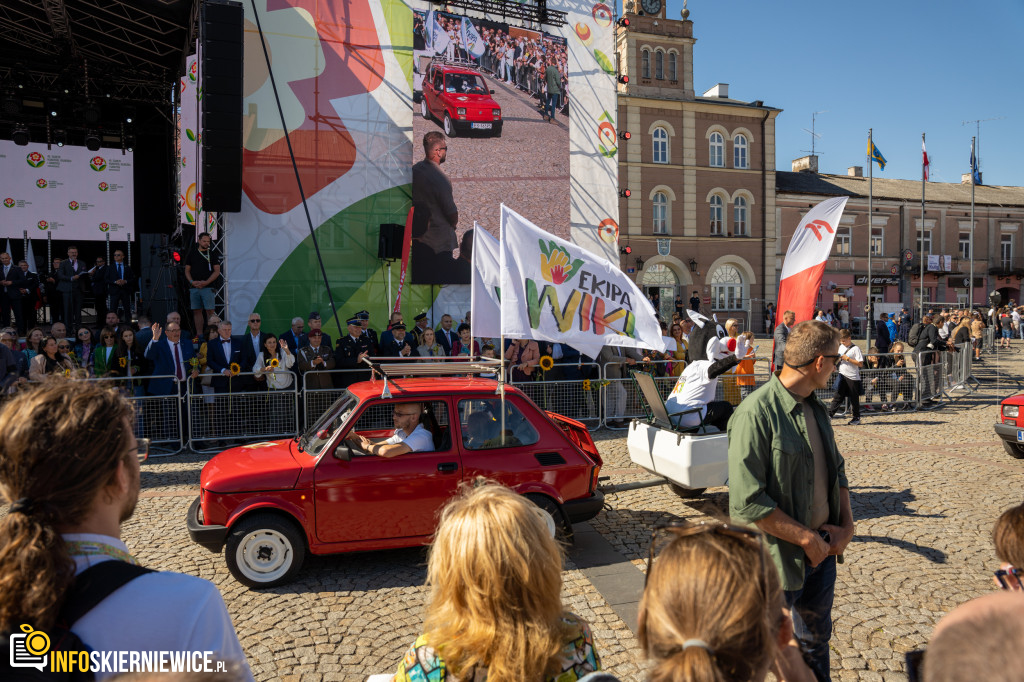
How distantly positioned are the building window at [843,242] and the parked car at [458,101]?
33424 mm

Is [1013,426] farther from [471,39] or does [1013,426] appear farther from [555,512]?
[471,39]

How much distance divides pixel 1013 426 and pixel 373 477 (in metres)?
9.16

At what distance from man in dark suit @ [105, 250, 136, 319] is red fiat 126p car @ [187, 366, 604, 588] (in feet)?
39.3

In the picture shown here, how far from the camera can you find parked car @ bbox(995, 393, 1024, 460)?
9297 millimetres

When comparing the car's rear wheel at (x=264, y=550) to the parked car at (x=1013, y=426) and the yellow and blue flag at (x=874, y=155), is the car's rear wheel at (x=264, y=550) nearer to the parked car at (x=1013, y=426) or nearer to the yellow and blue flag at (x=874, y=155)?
the parked car at (x=1013, y=426)

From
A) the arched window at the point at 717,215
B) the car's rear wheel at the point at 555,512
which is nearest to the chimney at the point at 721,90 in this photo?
the arched window at the point at 717,215

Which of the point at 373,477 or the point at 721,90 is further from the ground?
the point at 721,90

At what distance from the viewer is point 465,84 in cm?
1700

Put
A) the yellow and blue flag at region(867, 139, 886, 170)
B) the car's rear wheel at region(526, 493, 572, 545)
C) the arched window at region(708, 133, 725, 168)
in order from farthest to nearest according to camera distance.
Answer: the arched window at region(708, 133, 725, 168) < the yellow and blue flag at region(867, 139, 886, 170) < the car's rear wheel at region(526, 493, 572, 545)

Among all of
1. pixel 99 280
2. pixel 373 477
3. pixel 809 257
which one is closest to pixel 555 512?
pixel 373 477

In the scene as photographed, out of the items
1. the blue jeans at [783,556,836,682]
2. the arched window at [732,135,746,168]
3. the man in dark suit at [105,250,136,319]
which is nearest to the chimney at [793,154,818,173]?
the arched window at [732,135,746,168]

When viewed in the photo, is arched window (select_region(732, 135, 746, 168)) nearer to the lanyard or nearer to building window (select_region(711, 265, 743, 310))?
building window (select_region(711, 265, 743, 310))

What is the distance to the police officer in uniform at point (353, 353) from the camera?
36.6 ft

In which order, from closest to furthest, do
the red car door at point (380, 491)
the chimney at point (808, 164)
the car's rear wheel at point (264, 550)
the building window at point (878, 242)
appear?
the car's rear wheel at point (264, 550), the red car door at point (380, 491), the building window at point (878, 242), the chimney at point (808, 164)
